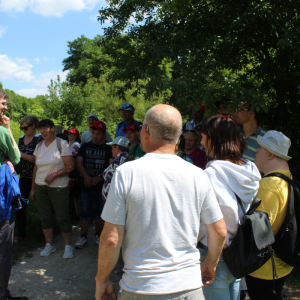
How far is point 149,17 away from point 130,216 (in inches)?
163

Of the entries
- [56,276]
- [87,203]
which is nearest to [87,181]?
[87,203]

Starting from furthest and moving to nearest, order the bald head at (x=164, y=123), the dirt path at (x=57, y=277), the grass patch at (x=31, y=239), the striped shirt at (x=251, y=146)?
1. the grass patch at (x=31, y=239)
2. the dirt path at (x=57, y=277)
3. the striped shirt at (x=251, y=146)
4. the bald head at (x=164, y=123)

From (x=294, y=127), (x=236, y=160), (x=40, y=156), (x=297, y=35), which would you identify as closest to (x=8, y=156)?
(x=40, y=156)

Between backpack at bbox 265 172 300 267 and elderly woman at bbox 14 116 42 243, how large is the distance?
373cm

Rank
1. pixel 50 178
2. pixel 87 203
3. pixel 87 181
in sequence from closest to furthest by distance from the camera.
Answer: pixel 50 178
pixel 87 181
pixel 87 203

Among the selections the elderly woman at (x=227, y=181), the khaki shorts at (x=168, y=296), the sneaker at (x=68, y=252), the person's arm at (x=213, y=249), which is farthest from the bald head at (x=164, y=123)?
the sneaker at (x=68, y=252)

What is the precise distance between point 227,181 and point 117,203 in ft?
2.43

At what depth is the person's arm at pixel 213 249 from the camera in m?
1.58

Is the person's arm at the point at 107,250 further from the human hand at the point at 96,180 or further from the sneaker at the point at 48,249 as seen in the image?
the sneaker at the point at 48,249

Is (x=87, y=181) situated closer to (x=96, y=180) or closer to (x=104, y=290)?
(x=96, y=180)

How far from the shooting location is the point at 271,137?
7.23 feet

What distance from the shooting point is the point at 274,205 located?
194 centimetres

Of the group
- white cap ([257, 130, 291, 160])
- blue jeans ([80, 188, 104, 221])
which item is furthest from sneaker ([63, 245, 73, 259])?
white cap ([257, 130, 291, 160])

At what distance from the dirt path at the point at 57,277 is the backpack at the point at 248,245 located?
199 cm
